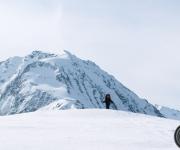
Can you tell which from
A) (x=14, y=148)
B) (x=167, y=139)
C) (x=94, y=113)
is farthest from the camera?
(x=94, y=113)

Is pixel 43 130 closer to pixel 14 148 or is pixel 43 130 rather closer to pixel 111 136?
pixel 111 136

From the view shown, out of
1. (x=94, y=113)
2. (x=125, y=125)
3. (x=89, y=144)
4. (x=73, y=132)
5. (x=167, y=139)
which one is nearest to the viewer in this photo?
(x=89, y=144)

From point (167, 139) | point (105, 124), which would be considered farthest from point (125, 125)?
point (167, 139)

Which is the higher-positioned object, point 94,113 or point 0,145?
point 0,145

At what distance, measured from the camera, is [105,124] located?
25188 millimetres

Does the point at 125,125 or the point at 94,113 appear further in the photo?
the point at 94,113

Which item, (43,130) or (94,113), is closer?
(43,130)

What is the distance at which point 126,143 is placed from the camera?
58.3ft

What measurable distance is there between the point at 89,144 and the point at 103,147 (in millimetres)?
624

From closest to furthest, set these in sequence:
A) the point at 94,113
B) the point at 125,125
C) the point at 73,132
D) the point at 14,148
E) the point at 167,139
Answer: the point at 14,148 → the point at 167,139 → the point at 73,132 → the point at 125,125 → the point at 94,113

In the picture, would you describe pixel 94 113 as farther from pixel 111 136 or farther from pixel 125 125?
pixel 111 136

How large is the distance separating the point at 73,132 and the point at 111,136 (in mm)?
1734

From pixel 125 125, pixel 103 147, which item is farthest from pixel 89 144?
pixel 125 125

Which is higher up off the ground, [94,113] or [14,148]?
[14,148]
